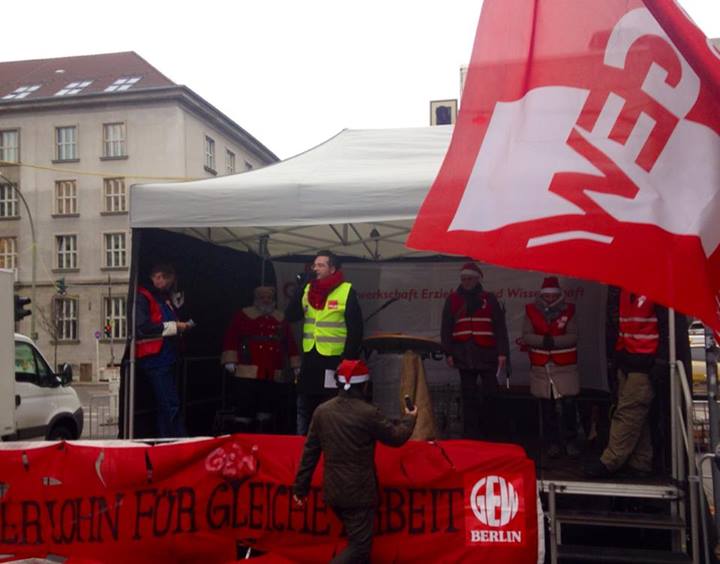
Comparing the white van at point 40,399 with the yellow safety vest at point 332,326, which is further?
the white van at point 40,399

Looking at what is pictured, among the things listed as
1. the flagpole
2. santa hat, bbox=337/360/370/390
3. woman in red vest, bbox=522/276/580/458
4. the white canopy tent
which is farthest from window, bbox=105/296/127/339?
the flagpole

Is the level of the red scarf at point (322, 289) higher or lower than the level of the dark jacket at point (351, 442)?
higher

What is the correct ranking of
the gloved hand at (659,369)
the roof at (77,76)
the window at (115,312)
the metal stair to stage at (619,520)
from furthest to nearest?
the roof at (77,76) → the window at (115,312) → the gloved hand at (659,369) → the metal stair to stage at (619,520)

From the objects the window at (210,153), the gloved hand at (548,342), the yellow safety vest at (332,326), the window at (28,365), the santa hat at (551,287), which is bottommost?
the window at (28,365)

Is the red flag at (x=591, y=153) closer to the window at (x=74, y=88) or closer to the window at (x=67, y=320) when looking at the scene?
the window at (x=67, y=320)

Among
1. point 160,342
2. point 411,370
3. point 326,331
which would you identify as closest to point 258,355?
point 160,342

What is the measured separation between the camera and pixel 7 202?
1778 inches

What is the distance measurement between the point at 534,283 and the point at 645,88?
19.2ft

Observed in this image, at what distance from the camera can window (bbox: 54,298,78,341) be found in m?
43.3

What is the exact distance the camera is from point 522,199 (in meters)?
3.46

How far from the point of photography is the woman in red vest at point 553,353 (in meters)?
6.58

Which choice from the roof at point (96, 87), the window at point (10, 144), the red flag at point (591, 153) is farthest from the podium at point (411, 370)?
the window at point (10, 144)

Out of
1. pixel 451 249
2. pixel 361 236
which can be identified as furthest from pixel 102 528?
pixel 361 236

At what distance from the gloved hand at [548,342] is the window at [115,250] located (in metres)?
39.8
